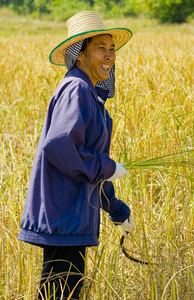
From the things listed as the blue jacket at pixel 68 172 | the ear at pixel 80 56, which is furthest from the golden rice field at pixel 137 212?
the ear at pixel 80 56

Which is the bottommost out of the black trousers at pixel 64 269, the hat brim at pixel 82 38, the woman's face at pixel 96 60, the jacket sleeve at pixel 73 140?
the black trousers at pixel 64 269

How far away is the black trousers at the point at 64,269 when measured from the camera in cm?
140

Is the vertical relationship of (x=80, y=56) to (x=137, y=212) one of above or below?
above

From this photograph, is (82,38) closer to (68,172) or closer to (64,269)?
(68,172)

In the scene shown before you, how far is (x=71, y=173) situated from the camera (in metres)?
1.31

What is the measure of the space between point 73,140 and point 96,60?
33cm

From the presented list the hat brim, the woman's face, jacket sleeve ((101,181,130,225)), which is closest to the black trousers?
jacket sleeve ((101,181,130,225))

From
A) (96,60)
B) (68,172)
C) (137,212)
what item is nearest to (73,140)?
(68,172)

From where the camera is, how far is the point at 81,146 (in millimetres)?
1319

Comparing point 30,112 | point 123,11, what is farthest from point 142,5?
point 30,112

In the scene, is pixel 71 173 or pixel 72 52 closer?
pixel 71 173

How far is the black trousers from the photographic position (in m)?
1.40

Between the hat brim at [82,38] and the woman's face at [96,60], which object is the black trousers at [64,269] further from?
the hat brim at [82,38]

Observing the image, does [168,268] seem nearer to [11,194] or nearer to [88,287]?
[88,287]
